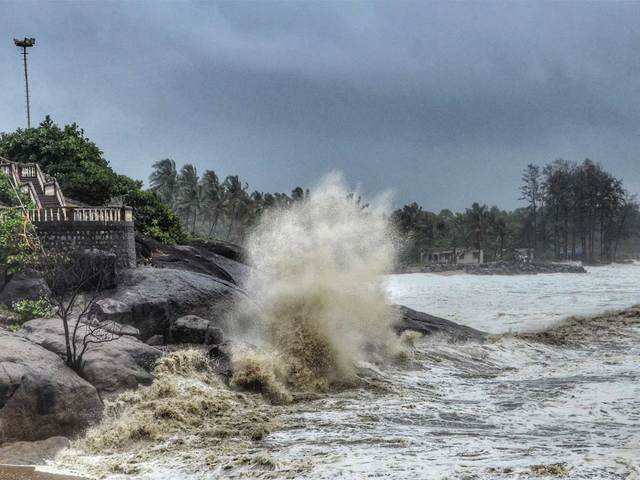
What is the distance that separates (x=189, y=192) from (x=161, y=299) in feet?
185

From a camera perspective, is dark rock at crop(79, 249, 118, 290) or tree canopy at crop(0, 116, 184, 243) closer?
dark rock at crop(79, 249, 118, 290)

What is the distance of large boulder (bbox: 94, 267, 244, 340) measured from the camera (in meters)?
17.5

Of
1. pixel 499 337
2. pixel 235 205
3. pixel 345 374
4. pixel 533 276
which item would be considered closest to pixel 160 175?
pixel 235 205

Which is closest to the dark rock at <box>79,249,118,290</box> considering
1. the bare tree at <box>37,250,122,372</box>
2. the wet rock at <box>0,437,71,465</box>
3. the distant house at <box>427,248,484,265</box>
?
the bare tree at <box>37,250,122,372</box>

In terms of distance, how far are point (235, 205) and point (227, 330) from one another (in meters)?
59.9

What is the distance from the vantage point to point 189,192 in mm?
73375

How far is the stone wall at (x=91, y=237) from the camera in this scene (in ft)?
66.7

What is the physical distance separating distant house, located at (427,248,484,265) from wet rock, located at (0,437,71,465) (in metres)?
93.6

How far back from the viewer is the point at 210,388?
13.2 meters

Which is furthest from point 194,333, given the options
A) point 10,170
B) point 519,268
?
point 519,268

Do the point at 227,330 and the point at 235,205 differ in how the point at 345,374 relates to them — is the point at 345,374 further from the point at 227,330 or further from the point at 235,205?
the point at 235,205

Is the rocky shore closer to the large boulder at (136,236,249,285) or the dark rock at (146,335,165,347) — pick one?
the dark rock at (146,335,165,347)

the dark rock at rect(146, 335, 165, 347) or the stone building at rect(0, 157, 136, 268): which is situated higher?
the stone building at rect(0, 157, 136, 268)

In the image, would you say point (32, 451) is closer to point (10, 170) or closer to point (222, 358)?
point (222, 358)
